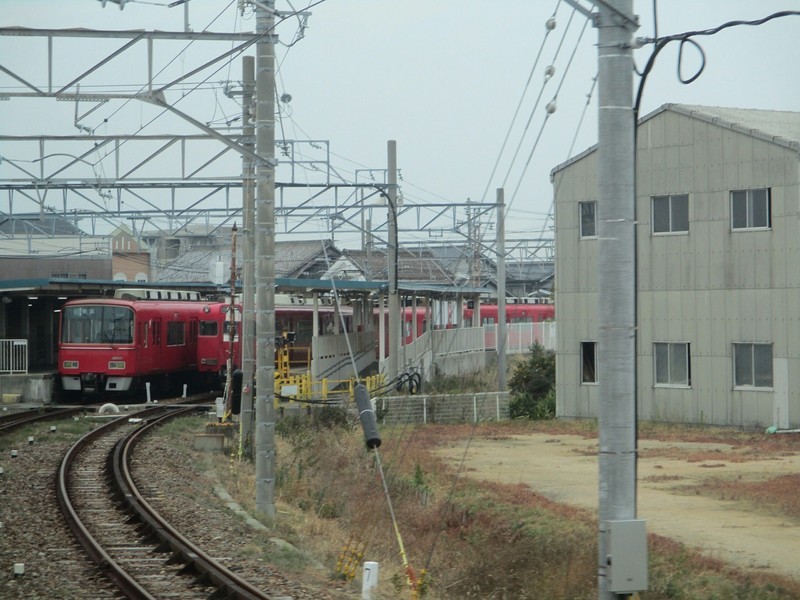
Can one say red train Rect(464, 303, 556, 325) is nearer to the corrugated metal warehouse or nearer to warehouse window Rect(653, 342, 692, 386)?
the corrugated metal warehouse

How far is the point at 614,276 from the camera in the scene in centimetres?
612

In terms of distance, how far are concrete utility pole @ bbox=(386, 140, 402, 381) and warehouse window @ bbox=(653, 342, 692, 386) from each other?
6841 mm

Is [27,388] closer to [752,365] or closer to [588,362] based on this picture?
[588,362]

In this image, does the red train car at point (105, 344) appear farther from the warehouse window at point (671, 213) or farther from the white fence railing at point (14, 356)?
the warehouse window at point (671, 213)

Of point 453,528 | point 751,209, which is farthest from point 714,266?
point 453,528

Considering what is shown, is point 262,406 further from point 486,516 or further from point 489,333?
point 489,333

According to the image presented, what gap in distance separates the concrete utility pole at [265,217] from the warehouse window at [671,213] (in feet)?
43.1

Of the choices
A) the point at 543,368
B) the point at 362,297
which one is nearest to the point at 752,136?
the point at 543,368

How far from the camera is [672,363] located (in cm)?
2405

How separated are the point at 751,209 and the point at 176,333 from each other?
17744 mm

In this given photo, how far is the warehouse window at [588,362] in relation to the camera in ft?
84.4

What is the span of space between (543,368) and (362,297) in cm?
804

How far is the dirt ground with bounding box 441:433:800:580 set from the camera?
12.0m

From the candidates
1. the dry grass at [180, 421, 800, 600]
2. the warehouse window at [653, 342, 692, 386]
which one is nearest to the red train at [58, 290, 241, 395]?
the dry grass at [180, 421, 800, 600]
